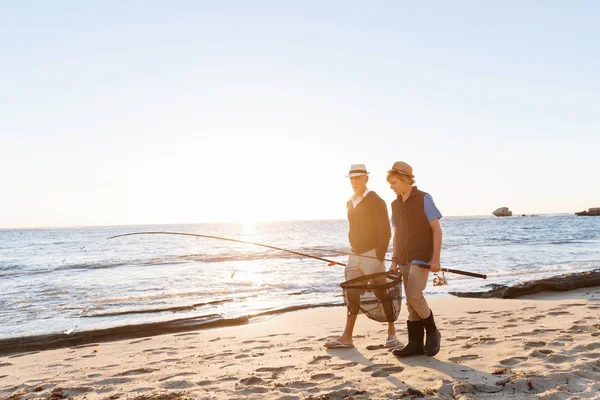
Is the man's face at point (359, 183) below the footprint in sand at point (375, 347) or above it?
above

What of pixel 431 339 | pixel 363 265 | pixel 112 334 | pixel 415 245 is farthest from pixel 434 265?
pixel 112 334

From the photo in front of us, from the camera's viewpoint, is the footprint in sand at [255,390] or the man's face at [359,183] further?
the man's face at [359,183]

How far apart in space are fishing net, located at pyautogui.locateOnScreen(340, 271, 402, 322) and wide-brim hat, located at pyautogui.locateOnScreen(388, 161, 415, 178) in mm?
1082

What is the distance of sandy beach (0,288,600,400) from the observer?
4.21 metres

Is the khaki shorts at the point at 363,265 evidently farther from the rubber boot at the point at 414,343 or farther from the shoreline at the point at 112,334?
the shoreline at the point at 112,334

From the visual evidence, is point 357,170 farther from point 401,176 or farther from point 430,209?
Answer: point 430,209

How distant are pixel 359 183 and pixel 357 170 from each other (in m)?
0.14

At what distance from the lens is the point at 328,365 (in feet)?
16.5

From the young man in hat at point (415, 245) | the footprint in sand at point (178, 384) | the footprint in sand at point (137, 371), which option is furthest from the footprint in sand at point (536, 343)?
the footprint in sand at point (137, 371)

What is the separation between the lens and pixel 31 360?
636cm

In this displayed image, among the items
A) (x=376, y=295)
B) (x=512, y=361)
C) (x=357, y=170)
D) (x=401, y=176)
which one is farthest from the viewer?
(x=357, y=170)

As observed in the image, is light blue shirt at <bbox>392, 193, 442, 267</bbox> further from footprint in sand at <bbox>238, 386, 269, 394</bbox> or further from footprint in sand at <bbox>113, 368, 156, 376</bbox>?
footprint in sand at <bbox>113, 368, 156, 376</bbox>

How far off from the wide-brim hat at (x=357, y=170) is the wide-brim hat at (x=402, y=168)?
2.02 ft

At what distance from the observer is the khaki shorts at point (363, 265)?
18.5 ft
